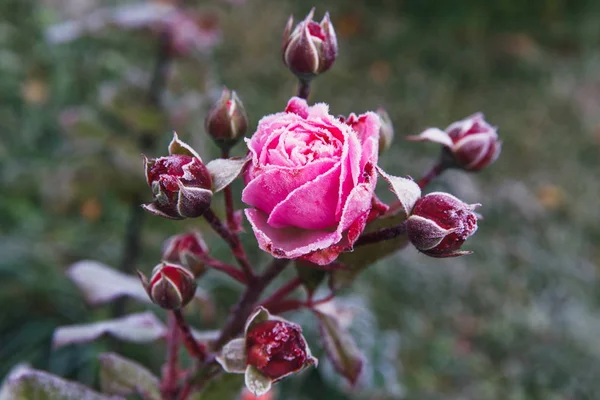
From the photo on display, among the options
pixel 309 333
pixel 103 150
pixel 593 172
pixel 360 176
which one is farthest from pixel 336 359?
pixel 593 172

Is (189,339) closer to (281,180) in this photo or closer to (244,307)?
(244,307)

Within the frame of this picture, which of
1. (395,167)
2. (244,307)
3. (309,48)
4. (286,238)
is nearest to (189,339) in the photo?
(244,307)

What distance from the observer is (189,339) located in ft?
1.68

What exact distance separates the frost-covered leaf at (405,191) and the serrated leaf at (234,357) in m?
0.16

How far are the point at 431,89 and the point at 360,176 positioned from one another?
255cm

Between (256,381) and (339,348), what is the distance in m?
0.16

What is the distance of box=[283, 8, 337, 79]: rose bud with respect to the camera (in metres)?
0.50

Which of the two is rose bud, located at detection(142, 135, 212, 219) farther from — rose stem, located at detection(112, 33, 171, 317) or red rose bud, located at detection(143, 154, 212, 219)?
rose stem, located at detection(112, 33, 171, 317)

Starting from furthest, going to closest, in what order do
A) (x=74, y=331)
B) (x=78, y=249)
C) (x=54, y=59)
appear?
(x=54, y=59) → (x=78, y=249) → (x=74, y=331)

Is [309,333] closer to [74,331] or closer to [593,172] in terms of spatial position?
[74,331]

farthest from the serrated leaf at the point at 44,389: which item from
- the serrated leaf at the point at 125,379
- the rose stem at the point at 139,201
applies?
the rose stem at the point at 139,201

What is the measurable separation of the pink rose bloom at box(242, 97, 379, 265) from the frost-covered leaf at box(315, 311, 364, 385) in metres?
0.18

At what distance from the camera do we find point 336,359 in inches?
22.7

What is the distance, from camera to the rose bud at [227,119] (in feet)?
1.61
